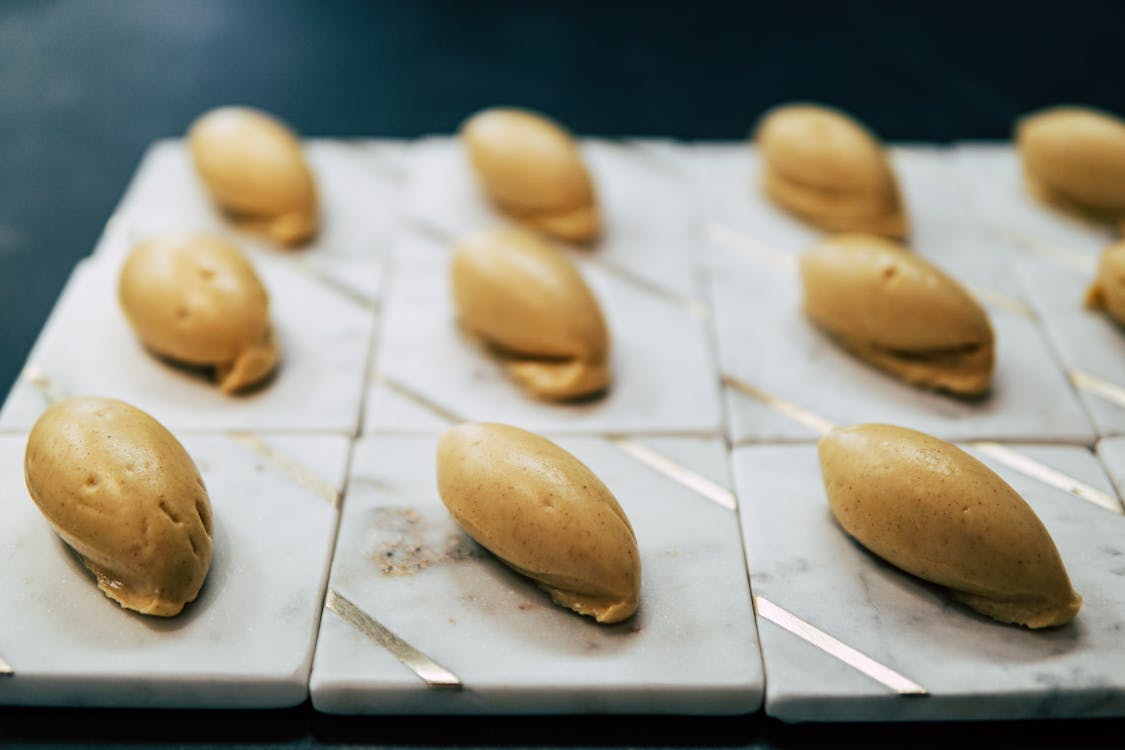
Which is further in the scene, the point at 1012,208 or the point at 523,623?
the point at 1012,208

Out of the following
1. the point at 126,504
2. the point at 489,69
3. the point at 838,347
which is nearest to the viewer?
the point at 126,504

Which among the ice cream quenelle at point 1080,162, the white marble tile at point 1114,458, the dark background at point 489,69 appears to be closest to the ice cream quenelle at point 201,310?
the dark background at point 489,69

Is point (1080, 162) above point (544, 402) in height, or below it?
above

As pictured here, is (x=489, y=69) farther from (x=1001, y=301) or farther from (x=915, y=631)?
(x=915, y=631)

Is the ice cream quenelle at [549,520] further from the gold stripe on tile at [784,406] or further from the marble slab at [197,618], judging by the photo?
the gold stripe on tile at [784,406]

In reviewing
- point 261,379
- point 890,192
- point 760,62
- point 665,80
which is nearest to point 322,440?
point 261,379

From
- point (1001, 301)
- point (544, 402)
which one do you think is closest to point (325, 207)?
point (544, 402)

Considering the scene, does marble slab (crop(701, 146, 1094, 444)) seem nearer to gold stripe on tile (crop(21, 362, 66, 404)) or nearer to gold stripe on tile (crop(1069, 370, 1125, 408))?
gold stripe on tile (crop(1069, 370, 1125, 408))
